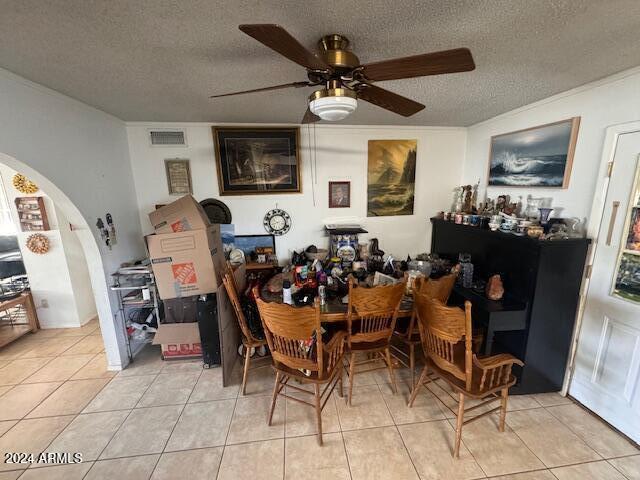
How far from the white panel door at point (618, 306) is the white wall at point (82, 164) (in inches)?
156

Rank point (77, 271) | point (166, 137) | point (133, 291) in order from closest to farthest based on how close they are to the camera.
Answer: point (133, 291), point (166, 137), point (77, 271)

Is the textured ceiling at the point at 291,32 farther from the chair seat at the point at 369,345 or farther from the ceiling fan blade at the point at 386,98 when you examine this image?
the chair seat at the point at 369,345

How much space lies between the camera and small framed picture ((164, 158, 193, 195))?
9.39 feet

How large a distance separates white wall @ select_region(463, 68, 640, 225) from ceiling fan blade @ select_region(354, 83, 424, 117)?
4.66ft

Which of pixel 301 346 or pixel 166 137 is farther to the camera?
pixel 166 137

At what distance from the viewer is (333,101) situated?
1.22 metres

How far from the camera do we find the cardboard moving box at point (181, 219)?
2.27m

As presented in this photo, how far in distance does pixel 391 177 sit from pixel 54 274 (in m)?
4.30

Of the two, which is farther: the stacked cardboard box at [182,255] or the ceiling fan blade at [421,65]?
the stacked cardboard box at [182,255]

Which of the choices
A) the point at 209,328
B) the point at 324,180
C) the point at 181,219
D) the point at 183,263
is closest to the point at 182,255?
the point at 183,263

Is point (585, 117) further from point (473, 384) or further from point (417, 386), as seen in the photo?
point (417, 386)

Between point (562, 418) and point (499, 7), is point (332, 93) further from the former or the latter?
point (562, 418)

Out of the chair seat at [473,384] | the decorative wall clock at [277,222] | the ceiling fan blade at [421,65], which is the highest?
the ceiling fan blade at [421,65]

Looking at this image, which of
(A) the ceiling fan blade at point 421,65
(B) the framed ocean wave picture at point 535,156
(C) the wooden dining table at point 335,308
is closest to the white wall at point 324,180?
(B) the framed ocean wave picture at point 535,156
